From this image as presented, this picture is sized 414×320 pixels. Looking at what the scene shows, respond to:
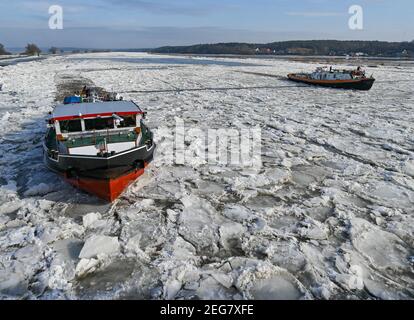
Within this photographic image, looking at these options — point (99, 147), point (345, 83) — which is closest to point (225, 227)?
point (99, 147)

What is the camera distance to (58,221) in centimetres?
670

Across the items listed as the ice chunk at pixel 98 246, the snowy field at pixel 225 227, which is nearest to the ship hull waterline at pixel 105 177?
the snowy field at pixel 225 227

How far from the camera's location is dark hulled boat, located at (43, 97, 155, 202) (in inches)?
284

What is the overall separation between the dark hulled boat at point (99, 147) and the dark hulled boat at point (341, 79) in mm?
23649

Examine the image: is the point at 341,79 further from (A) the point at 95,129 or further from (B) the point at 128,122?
(A) the point at 95,129

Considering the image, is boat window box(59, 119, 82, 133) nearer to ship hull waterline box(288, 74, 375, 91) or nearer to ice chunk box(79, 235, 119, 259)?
ice chunk box(79, 235, 119, 259)

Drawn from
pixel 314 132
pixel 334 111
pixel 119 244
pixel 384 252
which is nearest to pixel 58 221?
pixel 119 244

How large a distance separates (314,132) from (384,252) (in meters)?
8.18

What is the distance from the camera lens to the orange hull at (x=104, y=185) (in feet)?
23.5

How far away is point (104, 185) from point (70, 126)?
1.99m

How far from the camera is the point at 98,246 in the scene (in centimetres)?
580

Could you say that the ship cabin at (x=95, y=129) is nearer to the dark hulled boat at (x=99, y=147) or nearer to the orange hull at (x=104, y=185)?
the dark hulled boat at (x=99, y=147)

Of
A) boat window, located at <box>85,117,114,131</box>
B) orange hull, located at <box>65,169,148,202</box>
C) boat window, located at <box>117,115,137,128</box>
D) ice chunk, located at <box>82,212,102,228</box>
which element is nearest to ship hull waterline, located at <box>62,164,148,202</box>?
orange hull, located at <box>65,169,148,202</box>
